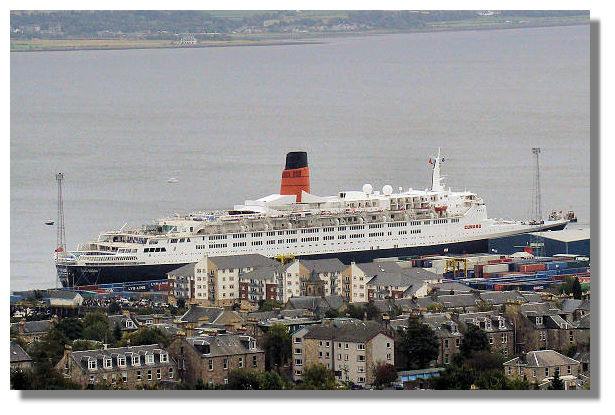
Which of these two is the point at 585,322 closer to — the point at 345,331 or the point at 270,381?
the point at 345,331

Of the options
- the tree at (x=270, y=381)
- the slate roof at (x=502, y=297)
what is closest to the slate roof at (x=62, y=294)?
the slate roof at (x=502, y=297)

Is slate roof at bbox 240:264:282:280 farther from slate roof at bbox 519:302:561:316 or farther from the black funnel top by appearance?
the black funnel top

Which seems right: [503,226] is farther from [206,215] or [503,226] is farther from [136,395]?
[136,395]

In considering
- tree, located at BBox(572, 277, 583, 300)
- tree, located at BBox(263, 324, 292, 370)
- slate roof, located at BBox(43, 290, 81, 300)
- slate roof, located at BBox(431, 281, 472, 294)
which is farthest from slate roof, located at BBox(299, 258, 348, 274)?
tree, located at BBox(263, 324, 292, 370)

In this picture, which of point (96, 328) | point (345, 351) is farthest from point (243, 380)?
point (96, 328)

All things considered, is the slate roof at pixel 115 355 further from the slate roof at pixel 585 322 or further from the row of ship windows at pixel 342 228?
the row of ship windows at pixel 342 228

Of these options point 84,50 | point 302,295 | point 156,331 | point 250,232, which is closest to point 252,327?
point 156,331
